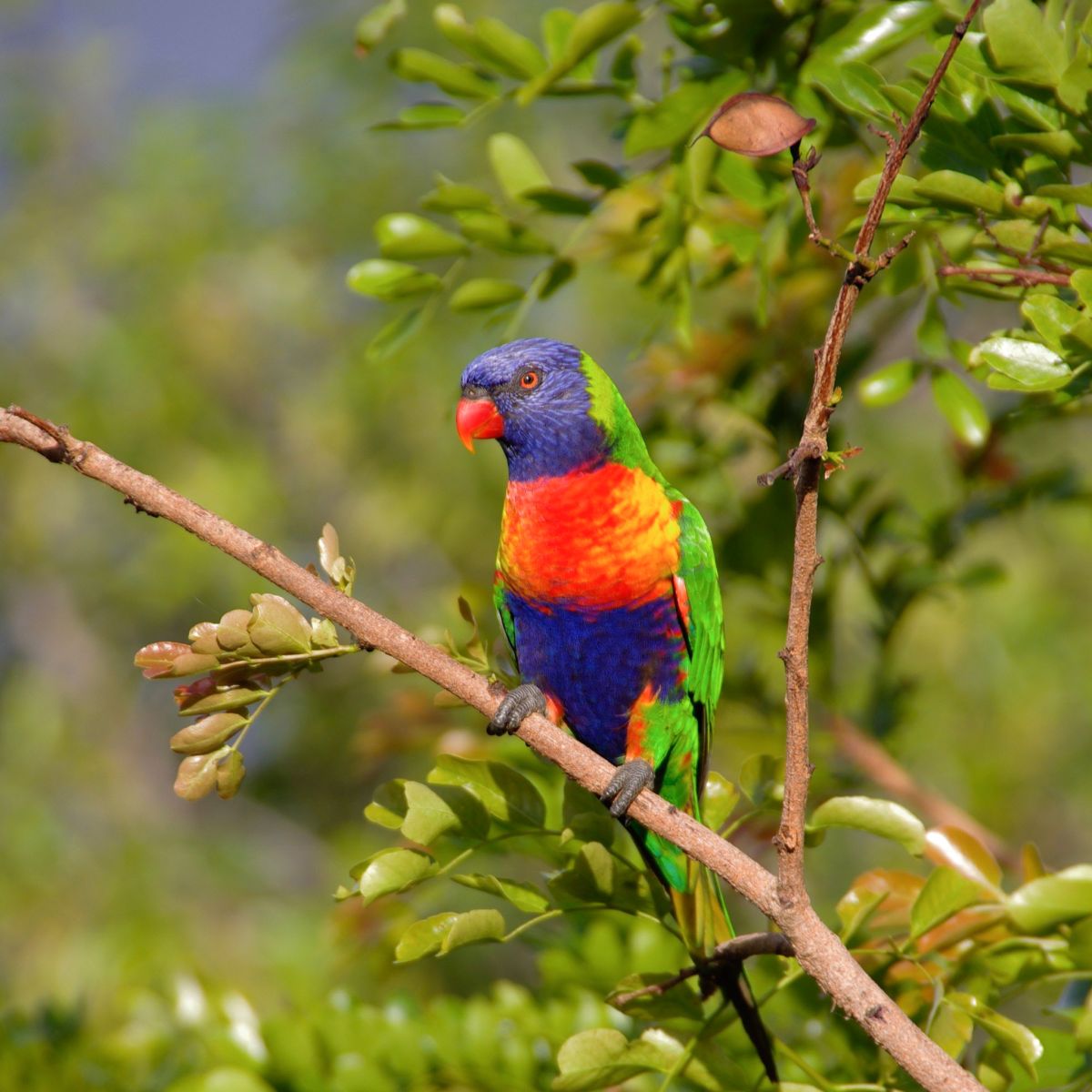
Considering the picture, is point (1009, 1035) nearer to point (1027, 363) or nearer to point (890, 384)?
point (1027, 363)

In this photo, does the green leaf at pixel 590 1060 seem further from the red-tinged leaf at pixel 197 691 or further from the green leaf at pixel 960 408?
the green leaf at pixel 960 408

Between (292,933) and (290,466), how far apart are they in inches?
86.6

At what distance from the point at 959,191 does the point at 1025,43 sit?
0.54 ft

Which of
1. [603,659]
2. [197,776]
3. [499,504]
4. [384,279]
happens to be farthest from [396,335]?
[499,504]

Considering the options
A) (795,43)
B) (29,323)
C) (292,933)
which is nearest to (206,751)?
(795,43)

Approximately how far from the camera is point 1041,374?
1332 mm

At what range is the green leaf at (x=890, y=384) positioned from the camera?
5.95 feet

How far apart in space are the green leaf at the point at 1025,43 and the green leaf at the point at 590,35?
0.48m

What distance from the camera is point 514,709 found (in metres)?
1.64

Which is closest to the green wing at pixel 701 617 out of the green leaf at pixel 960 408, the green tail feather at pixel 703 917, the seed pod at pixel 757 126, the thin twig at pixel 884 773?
the green tail feather at pixel 703 917

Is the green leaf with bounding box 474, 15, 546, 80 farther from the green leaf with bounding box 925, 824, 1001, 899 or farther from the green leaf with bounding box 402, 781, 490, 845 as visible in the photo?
the green leaf with bounding box 925, 824, 1001, 899

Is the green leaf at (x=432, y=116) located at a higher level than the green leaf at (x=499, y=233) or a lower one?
higher

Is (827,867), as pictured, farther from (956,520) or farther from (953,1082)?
(953,1082)

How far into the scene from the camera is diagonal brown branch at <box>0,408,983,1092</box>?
3.78ft
